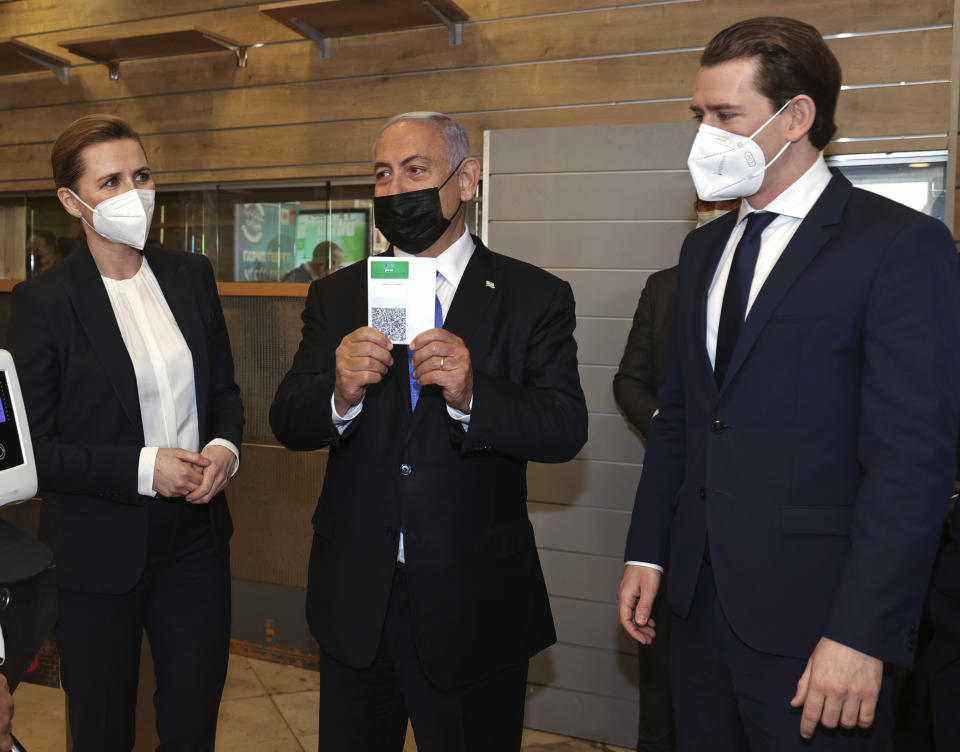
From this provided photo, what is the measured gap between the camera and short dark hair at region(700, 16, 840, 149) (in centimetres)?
152

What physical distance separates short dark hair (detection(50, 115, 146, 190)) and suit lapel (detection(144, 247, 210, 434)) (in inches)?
10.5

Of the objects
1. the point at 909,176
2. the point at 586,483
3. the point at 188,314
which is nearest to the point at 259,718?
the point at 586,483

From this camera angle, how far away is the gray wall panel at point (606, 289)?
3.58 m

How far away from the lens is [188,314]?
7.82ft

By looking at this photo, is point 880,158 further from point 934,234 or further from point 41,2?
point 41,2

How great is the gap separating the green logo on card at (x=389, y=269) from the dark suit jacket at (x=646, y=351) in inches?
65.7

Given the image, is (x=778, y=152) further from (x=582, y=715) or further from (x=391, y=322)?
(x=582, y=715)

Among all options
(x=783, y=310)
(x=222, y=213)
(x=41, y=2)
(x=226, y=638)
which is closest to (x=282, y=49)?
(x=222, y=213)

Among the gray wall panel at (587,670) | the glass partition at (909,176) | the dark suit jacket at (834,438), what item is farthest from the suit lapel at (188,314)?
the glass partition at (909,176)

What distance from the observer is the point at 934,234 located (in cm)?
141

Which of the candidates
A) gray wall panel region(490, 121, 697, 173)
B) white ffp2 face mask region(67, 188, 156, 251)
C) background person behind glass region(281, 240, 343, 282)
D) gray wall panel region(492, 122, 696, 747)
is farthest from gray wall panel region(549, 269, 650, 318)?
white ffp2 face mask region(67, 188, 156, 251)

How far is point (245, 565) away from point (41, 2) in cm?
366

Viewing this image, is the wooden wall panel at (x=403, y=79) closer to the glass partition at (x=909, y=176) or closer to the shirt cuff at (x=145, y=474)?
the glass partition at (x=909, y=176)

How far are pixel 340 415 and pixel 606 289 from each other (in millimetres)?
1979
